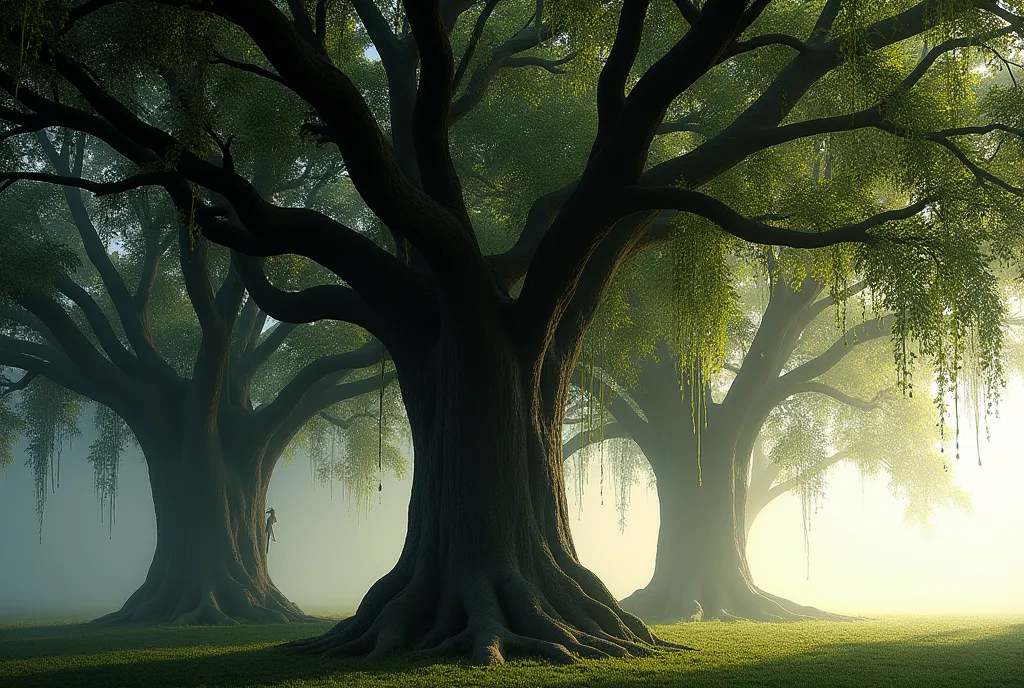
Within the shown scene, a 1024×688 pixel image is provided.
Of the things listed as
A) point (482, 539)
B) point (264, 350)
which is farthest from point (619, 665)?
point (264, 350)

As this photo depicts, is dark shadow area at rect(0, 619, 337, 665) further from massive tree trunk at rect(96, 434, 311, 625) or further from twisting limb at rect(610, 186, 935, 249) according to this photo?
twisting limb at rect(610, 186, 935, 249)

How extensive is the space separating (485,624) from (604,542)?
38.1 m

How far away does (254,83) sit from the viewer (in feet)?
39.8

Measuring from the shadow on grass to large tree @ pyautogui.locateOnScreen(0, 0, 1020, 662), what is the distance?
1.64 feet

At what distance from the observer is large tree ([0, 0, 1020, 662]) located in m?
7.29

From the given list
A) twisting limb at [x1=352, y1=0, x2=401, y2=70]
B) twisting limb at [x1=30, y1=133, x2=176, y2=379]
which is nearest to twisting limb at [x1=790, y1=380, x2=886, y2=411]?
twisting limb at [x1=352, y1=0, x2=401, y2=70]

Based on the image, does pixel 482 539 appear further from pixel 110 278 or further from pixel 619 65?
pixel 110 278

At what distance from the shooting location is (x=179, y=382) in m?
16.0

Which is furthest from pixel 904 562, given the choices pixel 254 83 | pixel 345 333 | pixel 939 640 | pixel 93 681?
pixel 93 681

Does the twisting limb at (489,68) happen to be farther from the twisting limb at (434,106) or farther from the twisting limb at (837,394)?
the twisting limb at (837,394)

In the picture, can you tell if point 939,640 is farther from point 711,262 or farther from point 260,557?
point 260,557

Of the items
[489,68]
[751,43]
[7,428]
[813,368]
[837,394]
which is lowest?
[7,428]

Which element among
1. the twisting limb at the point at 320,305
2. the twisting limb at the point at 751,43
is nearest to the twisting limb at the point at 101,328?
the twisting limb at the point at 320,305

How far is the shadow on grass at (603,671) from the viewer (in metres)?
6.05
